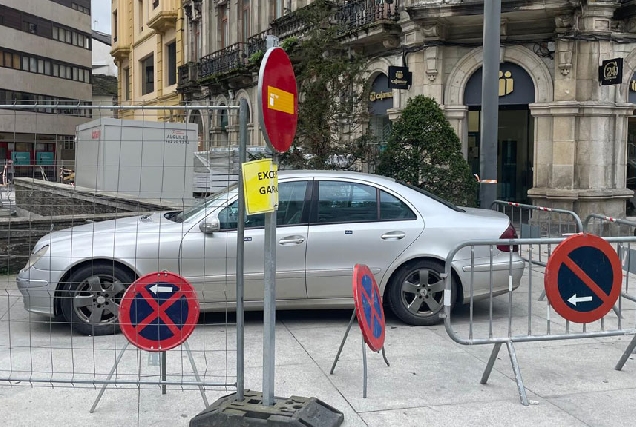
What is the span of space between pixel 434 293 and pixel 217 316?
2263 mm

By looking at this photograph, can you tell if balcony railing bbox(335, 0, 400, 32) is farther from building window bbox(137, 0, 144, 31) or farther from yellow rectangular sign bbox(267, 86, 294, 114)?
building window bbox(137, 0, 144, 31)

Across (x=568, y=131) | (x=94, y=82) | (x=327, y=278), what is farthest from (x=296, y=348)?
(x=94, y=82)

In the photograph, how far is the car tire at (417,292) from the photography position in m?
7.00

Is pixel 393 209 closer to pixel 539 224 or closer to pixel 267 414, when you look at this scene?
pixel 267 414

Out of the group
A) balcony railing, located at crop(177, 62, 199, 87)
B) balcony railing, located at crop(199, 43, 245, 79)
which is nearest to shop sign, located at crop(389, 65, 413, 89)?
balcony railing, located at crop(199, 43, 245, 79)

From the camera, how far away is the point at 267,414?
4219mm

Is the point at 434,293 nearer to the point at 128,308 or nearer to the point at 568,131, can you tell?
the point at 128,308

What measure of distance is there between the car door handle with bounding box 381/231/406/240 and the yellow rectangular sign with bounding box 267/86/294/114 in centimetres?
288

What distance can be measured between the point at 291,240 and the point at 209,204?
2.83 ft

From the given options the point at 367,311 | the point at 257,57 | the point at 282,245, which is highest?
the point at 257,57

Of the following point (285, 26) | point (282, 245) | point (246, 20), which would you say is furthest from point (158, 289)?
point (246, 20)

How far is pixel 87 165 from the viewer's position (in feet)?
21.0

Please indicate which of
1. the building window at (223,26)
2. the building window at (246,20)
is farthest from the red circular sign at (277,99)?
the building window at (223,26)

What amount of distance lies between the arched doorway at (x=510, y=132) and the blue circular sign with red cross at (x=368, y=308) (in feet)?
38.1
